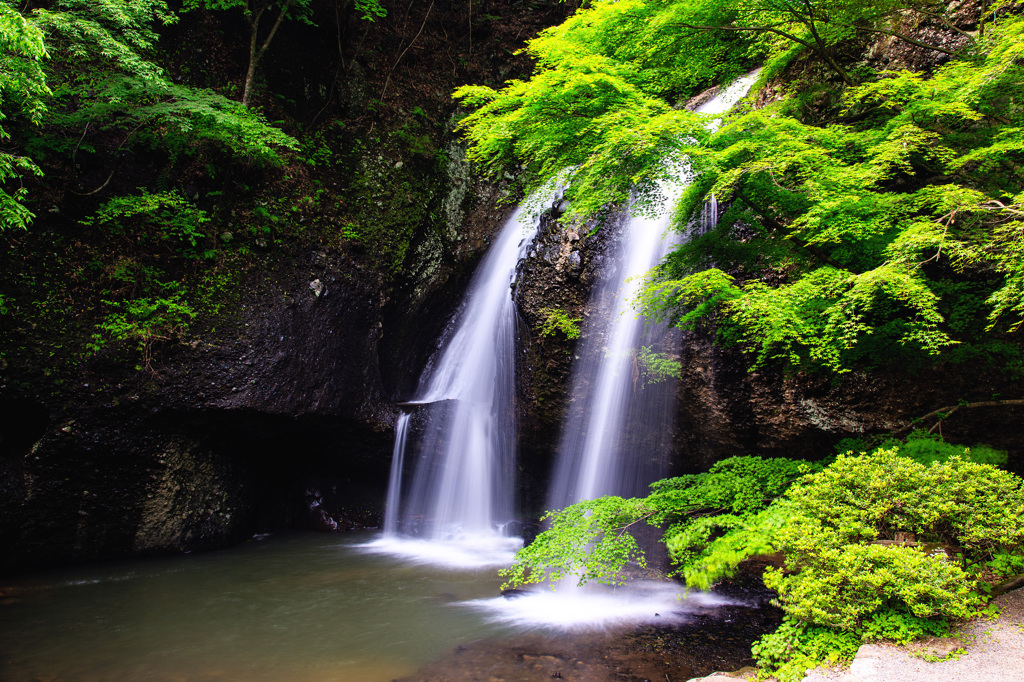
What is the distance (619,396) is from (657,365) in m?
0.94

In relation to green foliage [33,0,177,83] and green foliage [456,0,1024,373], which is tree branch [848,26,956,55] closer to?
green foliage [456,0,1024,373]

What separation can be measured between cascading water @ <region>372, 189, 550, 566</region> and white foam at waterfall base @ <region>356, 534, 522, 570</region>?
2cm

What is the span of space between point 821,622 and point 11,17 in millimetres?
8632

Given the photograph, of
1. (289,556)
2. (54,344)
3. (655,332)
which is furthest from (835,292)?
(54,344)

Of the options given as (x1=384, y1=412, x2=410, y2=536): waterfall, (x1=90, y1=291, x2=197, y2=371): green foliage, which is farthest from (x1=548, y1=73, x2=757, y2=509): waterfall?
(x1=90, y1=291, x2=197, y2=371): green foliage

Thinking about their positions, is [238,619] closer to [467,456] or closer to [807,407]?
[467,456]

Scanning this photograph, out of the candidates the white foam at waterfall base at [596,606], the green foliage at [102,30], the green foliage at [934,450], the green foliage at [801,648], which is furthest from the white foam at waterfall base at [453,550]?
the green foliage at [102,30]

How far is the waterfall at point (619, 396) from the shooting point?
8695mm

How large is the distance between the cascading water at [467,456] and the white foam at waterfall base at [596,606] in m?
2.29

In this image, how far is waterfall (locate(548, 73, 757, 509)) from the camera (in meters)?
8.70

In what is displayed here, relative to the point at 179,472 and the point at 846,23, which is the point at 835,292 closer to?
the point at 846,23

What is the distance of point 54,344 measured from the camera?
322 inches

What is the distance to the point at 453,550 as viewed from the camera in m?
9.91

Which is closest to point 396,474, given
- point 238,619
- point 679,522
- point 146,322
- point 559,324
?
point 238,619
